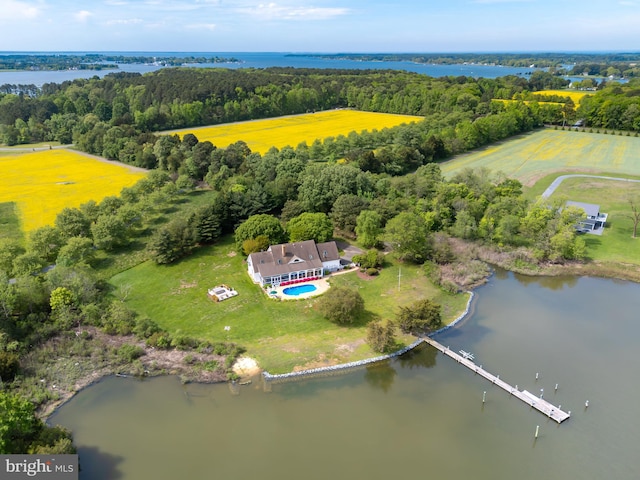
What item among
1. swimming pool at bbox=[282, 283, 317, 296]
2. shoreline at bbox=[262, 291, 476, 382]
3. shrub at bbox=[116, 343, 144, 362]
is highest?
shrub at bbox=[116, 343, 144, 362]

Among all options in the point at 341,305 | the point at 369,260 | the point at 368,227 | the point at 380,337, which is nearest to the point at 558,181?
the point at 368,227

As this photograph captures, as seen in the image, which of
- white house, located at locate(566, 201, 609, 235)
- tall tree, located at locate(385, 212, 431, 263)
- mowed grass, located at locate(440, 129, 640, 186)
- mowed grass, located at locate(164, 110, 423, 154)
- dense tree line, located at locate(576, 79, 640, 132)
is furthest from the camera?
dense tree line, located at locate(576, 79, 640, 132)

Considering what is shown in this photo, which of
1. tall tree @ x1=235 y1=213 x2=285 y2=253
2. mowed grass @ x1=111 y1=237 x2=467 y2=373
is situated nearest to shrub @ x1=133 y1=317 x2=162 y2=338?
mowed grass @ x1=111 y1=237 x2=467 y2=373

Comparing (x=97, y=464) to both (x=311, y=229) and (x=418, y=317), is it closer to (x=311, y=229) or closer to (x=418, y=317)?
(x=418, y=317)

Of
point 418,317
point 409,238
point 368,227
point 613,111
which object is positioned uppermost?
point 613,111

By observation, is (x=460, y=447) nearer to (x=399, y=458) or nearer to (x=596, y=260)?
(x=399, y=458)

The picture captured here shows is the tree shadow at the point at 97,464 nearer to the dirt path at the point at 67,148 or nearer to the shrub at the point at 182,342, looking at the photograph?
the shrub at the point at 182,342

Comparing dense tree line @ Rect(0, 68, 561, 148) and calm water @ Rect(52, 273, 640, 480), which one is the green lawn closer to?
dense tree line @ Rect(0, 68, 561, 148)

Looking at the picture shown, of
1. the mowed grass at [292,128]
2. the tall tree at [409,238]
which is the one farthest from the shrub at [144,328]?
the mowed grass at [292,128]
